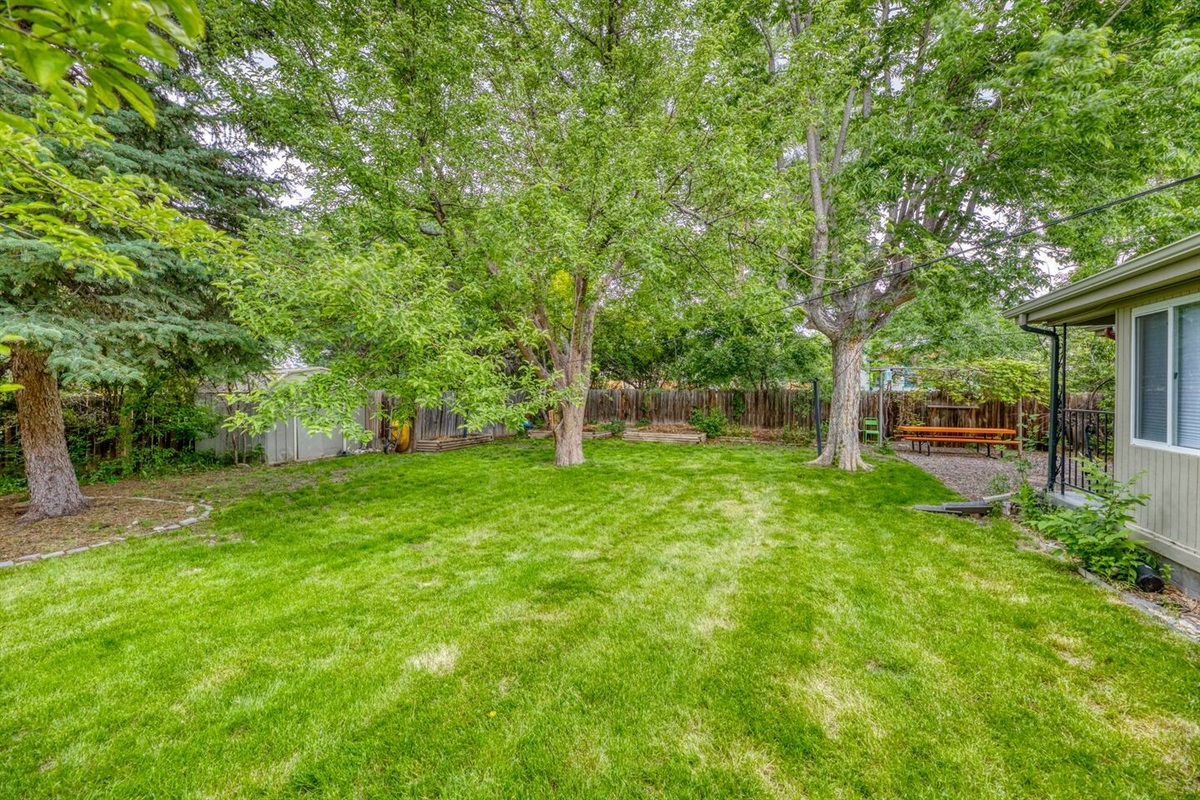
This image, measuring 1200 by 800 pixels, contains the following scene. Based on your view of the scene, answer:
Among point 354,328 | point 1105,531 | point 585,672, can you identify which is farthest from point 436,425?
point 1105,531

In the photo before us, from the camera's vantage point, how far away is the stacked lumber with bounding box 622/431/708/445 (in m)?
12.0

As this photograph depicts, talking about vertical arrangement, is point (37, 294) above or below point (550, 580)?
above

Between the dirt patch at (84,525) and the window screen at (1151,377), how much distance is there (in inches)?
371

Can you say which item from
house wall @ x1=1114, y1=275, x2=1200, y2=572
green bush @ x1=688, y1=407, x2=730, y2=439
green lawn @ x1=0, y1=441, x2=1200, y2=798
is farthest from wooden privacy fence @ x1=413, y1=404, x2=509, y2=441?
house wall @ x1=1114, y1=275, x2=1200, y2=572

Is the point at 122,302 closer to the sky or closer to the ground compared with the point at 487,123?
closer to the ground

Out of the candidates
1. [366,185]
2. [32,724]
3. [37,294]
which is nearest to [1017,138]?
[366,185]

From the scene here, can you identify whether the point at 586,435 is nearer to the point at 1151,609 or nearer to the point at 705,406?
the point at 705,406

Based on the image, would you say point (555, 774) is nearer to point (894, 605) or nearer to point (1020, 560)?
point (894, 605)

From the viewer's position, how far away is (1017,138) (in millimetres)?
5148

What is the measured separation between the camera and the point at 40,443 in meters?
5.29

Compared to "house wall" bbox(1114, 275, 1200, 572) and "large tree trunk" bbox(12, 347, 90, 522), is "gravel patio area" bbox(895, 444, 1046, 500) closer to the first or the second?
"house wall" bbox(1114, 275, 1200, 572)

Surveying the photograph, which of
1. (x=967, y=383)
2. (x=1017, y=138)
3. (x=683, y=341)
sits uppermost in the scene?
(x=1017, y=138)

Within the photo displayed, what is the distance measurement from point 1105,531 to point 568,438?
6.93 metres

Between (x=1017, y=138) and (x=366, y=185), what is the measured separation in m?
7.94
